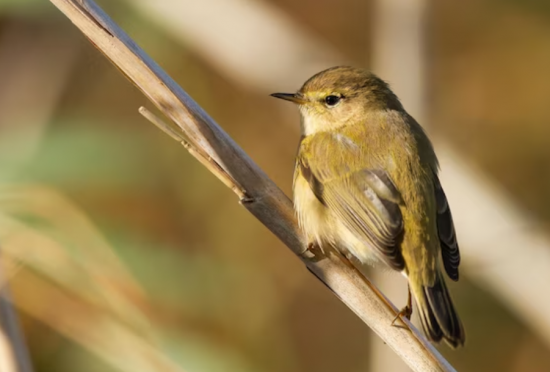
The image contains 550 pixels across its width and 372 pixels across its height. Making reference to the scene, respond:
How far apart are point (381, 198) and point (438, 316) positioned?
1.46ft

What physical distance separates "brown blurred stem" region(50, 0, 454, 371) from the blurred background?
634 millimetres

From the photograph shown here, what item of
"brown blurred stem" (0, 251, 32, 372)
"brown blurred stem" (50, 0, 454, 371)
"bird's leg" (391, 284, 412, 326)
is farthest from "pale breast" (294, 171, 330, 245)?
"brown blurred stem" (0, 251, 32, 372)

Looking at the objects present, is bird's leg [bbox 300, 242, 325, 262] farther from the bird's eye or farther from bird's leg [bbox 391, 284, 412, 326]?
the bird's eye

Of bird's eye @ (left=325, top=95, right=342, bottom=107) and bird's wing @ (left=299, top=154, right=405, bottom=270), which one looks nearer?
bird's wing @ (left=299, top=154, right=405, bottom=270)

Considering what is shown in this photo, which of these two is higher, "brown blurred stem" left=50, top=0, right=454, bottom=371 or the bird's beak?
the bird's beak

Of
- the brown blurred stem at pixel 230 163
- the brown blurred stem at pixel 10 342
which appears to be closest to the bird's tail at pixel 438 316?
the brown blurred stem at pixel 230 163

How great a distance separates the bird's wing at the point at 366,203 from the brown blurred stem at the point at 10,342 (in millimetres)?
1083

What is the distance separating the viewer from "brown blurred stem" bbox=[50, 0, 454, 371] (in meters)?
1.94

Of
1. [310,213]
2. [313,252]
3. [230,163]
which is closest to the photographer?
[230,163]

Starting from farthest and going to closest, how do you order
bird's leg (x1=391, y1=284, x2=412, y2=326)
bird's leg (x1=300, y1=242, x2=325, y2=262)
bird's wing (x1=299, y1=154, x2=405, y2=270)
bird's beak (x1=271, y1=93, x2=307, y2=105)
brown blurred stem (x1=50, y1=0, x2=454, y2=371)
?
bird's beak (x1=271, y1=93, x2=307, y2=105) < bird's wing (x1=299, y1=154, x2=405, y2=270) < bird's leg (x1=300, y1=242, x2=325, y2=262) < bird's leg (x1=391, y1=284, x2=412, y2=326) < brown blurred stem (x1=50, y1=0, x2=454, y2=371)

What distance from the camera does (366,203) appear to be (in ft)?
8.52

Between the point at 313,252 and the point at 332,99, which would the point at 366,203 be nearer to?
the point at 313,252

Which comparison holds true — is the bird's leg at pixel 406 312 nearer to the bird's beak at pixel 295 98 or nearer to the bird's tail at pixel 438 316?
the bird's tail at pixel 438 316

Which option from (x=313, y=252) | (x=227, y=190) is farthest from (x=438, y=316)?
(x=227, y=190)
